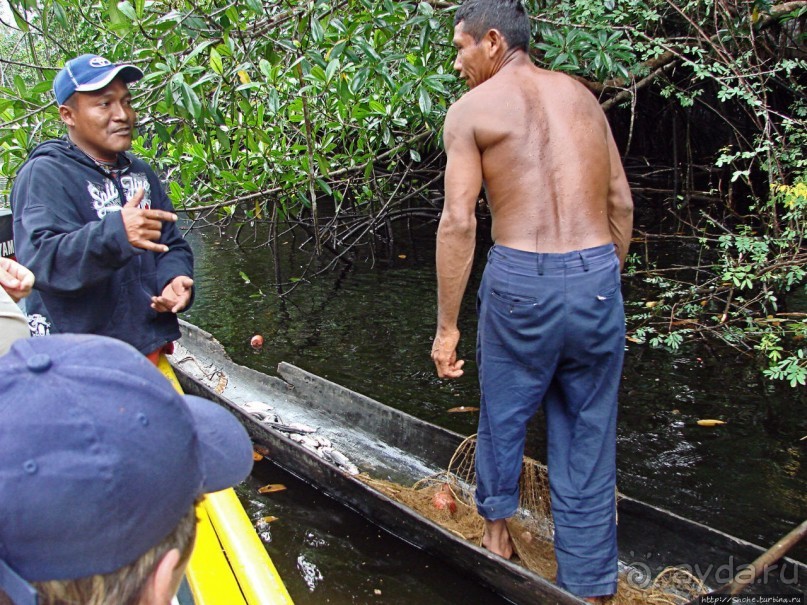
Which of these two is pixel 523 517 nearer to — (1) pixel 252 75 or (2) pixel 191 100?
(2) pixel 191 100

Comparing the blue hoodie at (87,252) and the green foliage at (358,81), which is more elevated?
the green foliage at (358,81)

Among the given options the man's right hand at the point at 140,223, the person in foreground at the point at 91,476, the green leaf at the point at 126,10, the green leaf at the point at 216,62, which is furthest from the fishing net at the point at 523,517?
the green leaf at the point at 126,10

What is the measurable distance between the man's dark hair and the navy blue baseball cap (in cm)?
136

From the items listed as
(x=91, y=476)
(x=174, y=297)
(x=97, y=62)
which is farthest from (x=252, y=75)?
(x=91, y=476)

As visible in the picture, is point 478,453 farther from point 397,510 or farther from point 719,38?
point 719,38

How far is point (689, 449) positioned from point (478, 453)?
235 centimetres

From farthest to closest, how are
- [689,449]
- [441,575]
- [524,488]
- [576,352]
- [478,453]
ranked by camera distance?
[689,449] < [524,488] < [441,575] < [478,453] < [576,352]

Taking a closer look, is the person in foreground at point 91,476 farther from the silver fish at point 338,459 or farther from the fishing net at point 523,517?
the silver fish at point 338,459

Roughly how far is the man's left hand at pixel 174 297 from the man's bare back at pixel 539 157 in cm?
122

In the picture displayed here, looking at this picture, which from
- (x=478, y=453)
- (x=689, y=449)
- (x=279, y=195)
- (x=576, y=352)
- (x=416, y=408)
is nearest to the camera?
(x=576, y=352)

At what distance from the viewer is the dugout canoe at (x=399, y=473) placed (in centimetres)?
302

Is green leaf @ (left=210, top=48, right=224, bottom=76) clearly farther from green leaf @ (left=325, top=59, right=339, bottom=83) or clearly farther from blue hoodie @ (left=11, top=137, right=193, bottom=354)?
blue hoodie @ (left=11, top=137, right=193, bottom=354)

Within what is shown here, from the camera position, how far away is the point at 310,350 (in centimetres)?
713

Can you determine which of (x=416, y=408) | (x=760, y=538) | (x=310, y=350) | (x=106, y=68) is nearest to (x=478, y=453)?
(x=760, y=538)
